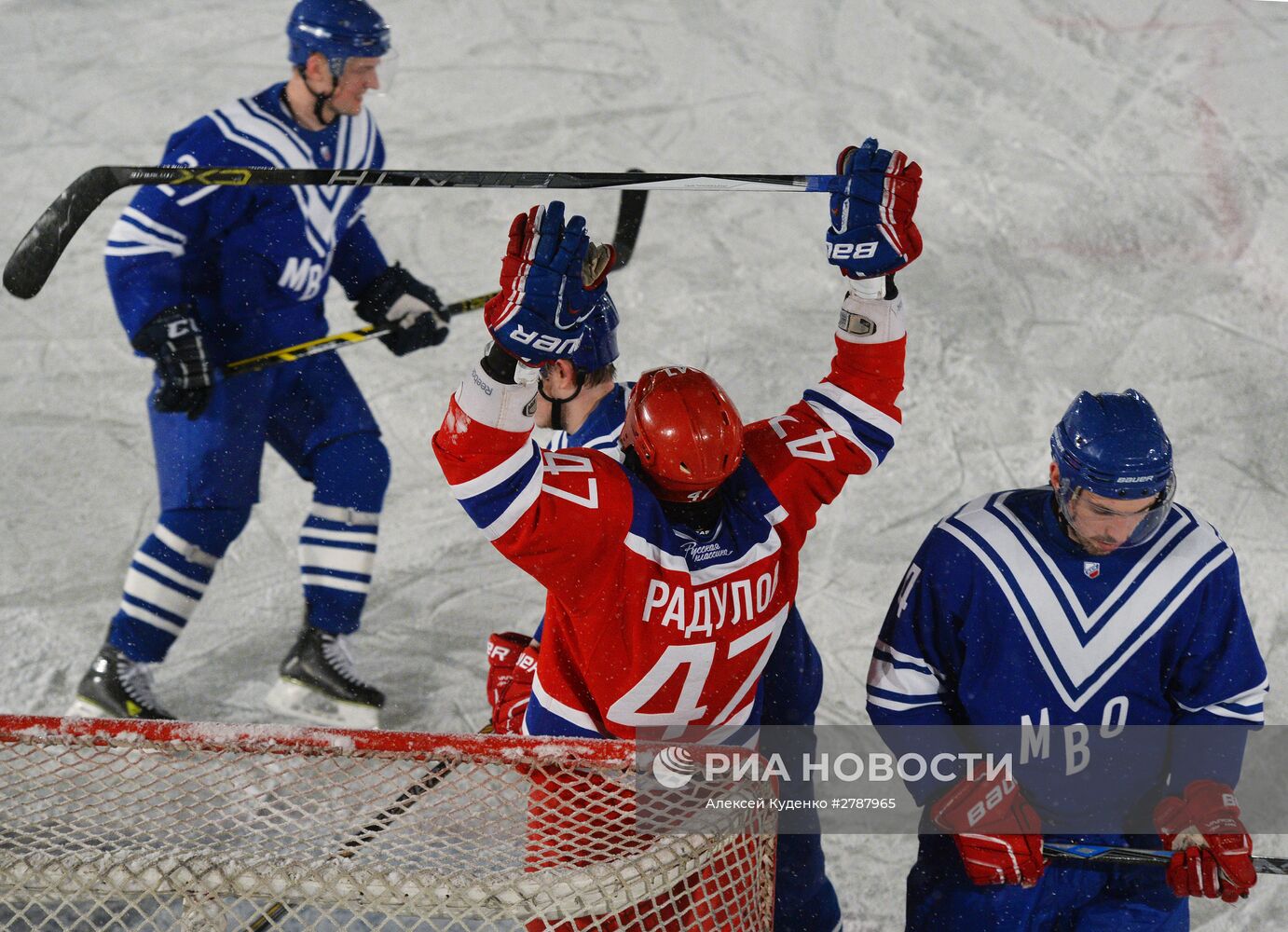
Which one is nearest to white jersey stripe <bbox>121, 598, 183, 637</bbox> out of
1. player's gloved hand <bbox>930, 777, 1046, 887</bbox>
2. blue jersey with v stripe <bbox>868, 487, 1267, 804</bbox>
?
blue jersey with v stripe <bbox>868, 487, 1267, 804</bbox>

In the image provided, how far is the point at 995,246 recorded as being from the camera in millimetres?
4484

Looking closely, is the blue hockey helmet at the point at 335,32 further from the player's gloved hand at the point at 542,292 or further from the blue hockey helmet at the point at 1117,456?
the blue hockey helmet at the point at 1117,456

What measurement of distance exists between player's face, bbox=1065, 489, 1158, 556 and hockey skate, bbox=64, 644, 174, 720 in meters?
1.93

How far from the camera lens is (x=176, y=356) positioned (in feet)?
8.87

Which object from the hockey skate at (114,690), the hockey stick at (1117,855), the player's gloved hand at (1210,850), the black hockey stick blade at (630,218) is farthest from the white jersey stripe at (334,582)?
the player's gloved hand at (1210,850)

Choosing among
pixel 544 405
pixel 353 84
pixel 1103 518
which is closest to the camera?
pixel 1103 518

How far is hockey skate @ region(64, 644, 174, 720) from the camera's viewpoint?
2801 millimetres

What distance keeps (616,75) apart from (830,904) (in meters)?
3.87

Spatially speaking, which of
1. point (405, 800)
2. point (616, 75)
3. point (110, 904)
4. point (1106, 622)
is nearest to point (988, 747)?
point (1106, 622)

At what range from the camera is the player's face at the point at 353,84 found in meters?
2.89

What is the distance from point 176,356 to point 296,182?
0.79 m

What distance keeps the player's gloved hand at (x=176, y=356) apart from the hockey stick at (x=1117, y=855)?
5.93 ft

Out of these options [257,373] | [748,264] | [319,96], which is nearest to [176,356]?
[257,373]

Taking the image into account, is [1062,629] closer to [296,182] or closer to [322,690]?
[296,182]
